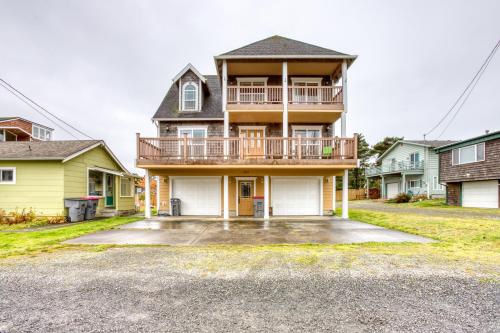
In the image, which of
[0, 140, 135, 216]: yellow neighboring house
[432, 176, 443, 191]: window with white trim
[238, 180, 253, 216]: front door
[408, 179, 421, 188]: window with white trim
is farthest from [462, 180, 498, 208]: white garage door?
[0, 140, 135, 216]: yellow neighboring house

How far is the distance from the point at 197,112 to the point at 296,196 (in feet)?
25.6

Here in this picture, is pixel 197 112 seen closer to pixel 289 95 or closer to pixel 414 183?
pixel 289 95

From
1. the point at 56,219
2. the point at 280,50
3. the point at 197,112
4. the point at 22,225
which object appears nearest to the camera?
the point at 22,225

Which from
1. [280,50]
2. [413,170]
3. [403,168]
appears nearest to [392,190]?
[403,168]

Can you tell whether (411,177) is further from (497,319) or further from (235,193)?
(497,319)

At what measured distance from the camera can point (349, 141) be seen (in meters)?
12.5

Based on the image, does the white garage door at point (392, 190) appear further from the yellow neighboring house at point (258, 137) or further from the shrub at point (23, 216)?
the shrub at point (23, 216)

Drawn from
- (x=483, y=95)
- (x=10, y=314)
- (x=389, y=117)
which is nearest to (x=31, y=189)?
(x=10, y=314)

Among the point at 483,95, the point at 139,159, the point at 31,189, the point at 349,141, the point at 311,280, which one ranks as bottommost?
the point at 311,280

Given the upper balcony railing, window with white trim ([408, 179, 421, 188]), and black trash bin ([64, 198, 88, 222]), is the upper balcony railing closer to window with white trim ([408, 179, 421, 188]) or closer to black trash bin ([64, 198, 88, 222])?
black trash bin ([64, 198, 88, 222])

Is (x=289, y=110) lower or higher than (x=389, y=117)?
lower

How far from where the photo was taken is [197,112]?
15.4 metres

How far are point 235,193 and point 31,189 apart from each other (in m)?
Answer: 10.2

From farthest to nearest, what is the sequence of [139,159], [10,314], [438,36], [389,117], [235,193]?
[389,117] < [438,36] < [235,193] < [139,159] < [10,314]
